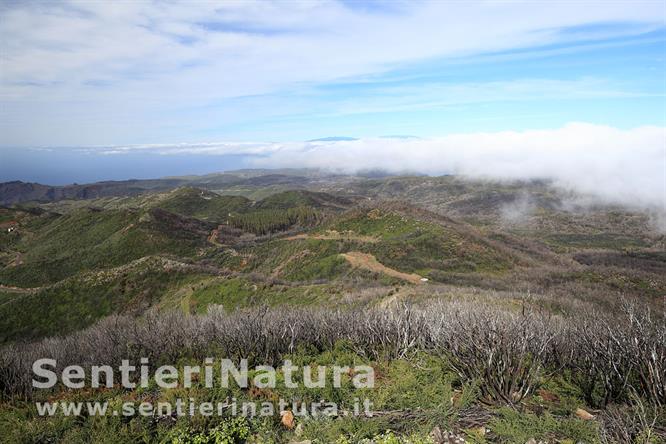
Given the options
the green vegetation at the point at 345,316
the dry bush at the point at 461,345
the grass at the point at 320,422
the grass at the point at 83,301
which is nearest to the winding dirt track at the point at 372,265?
the green vegetation at the point at 345,316

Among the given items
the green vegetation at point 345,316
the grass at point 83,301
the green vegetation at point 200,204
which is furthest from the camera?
the green vegetation at point 200,204

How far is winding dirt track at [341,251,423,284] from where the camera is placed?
54312 millimetres

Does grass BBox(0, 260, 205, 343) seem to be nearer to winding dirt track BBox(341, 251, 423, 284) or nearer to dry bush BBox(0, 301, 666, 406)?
winding dirt track BBox(341, 251, 423, 284)

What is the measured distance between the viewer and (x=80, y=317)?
2320 inches

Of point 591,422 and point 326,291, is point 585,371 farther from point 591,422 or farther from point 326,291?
point 326,291

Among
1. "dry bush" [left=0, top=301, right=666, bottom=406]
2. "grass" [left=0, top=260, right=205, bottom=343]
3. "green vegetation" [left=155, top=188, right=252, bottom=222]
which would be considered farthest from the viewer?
"green vegetation" [left=155, top=188, right=252, bottom=222]

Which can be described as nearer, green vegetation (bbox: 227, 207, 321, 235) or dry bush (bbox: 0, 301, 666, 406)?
dry bush (bbox: 0, 301, 666, 406)

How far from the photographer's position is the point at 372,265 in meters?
61.6

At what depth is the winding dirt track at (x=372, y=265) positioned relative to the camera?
54.3m

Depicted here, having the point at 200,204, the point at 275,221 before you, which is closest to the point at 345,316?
the point at 275,221

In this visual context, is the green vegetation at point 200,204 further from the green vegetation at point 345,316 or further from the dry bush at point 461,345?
the dry bush at point 461,345

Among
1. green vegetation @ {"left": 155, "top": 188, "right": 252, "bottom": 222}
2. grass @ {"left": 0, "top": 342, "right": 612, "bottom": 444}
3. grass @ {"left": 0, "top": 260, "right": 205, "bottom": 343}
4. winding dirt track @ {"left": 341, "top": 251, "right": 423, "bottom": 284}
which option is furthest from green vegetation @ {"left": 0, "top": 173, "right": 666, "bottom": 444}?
green vegetation @ {"left": 155, "top": 188, "right": 252, "bottom": 222}

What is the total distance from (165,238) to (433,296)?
260ft

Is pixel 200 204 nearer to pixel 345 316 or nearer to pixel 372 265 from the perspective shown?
pixel 372 265
